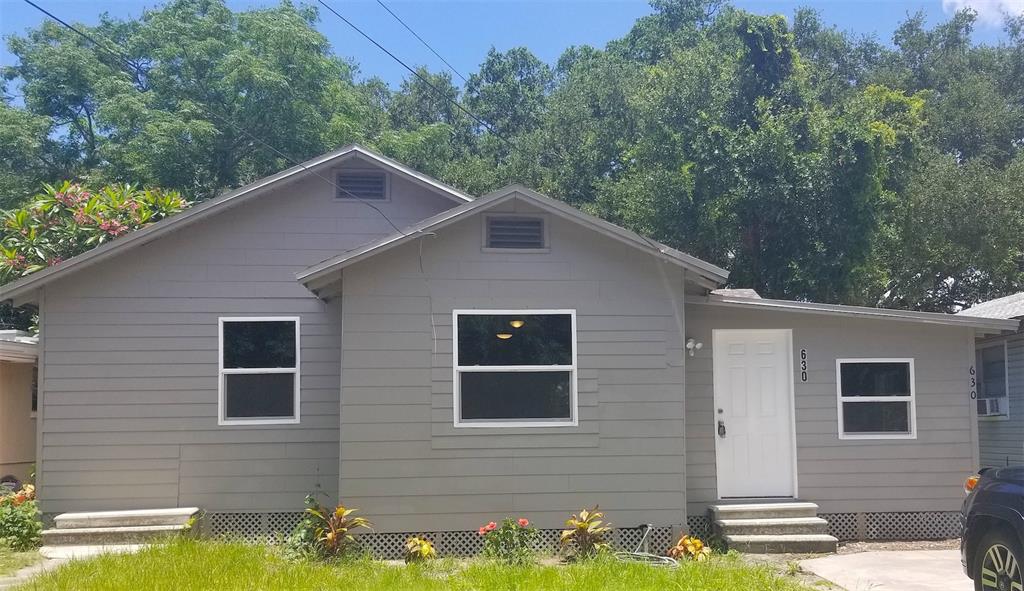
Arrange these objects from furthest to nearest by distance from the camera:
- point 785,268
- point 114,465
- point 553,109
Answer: point 553,109, point 785,268, point 114,465

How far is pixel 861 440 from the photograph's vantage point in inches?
412

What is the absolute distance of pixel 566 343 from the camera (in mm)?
9562

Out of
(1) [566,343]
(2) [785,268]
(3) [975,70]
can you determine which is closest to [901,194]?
(2) [785,268]

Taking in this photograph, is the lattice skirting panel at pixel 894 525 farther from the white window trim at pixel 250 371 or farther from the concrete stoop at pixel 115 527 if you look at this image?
the concrete stoop at pixel 115 527

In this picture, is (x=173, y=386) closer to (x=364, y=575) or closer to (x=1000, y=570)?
(x=364, y=575)

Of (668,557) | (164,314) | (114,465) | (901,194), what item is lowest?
(668,557)

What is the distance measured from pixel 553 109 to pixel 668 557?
20027 millimetres

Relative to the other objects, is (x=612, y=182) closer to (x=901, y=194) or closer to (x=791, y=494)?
(x=901, y=194)

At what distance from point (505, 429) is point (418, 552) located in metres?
1.50

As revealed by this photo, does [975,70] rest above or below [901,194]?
above

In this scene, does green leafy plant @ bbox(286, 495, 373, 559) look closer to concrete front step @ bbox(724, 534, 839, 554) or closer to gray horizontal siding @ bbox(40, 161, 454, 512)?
gray horizontal siding @ bbox(40, 161, 454, 512)

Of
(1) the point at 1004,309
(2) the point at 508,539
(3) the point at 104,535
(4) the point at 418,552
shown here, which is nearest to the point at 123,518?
(3) the point at 104,535

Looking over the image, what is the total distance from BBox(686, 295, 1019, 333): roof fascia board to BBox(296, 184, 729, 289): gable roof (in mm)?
779

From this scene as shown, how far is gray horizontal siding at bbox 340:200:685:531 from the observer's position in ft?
30.3
